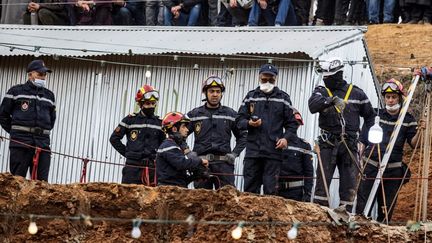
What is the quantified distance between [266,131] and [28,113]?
12.6 ft

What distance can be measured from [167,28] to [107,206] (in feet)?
26.6

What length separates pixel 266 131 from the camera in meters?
17.9

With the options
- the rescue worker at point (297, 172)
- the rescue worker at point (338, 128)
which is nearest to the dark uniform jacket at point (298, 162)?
the rescue worker at point (297, 172)

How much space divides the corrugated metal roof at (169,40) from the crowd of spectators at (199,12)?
1303 millimetres

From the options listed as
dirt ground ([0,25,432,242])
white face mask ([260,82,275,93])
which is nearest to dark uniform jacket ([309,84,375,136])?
white face mask ([260,82,275,93])

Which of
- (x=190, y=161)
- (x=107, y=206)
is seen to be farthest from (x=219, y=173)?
(x=107, y=206)

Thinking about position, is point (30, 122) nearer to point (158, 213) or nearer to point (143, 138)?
point (143, 138)

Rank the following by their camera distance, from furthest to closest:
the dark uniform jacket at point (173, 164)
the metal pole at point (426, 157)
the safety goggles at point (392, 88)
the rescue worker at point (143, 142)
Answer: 1. the rescue worker at point (143, 142)
2. the safety goggles at point (392, 88)
3. the dark uniform jacket at point (173, 164)
4. the metal pole at point (426, 157)

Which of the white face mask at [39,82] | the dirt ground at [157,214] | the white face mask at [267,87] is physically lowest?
the dirt ground at [157,214]

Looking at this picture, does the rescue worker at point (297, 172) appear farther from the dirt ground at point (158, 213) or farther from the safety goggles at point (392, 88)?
the dirt ground at point (158, 213)

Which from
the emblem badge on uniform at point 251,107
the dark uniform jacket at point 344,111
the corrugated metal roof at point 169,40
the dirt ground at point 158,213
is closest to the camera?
the dirt ground at point 158,213

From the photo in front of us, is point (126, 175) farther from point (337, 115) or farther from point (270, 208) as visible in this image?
point (270, 208)

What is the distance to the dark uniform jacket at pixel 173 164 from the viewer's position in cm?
1730

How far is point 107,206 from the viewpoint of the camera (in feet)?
50.6
